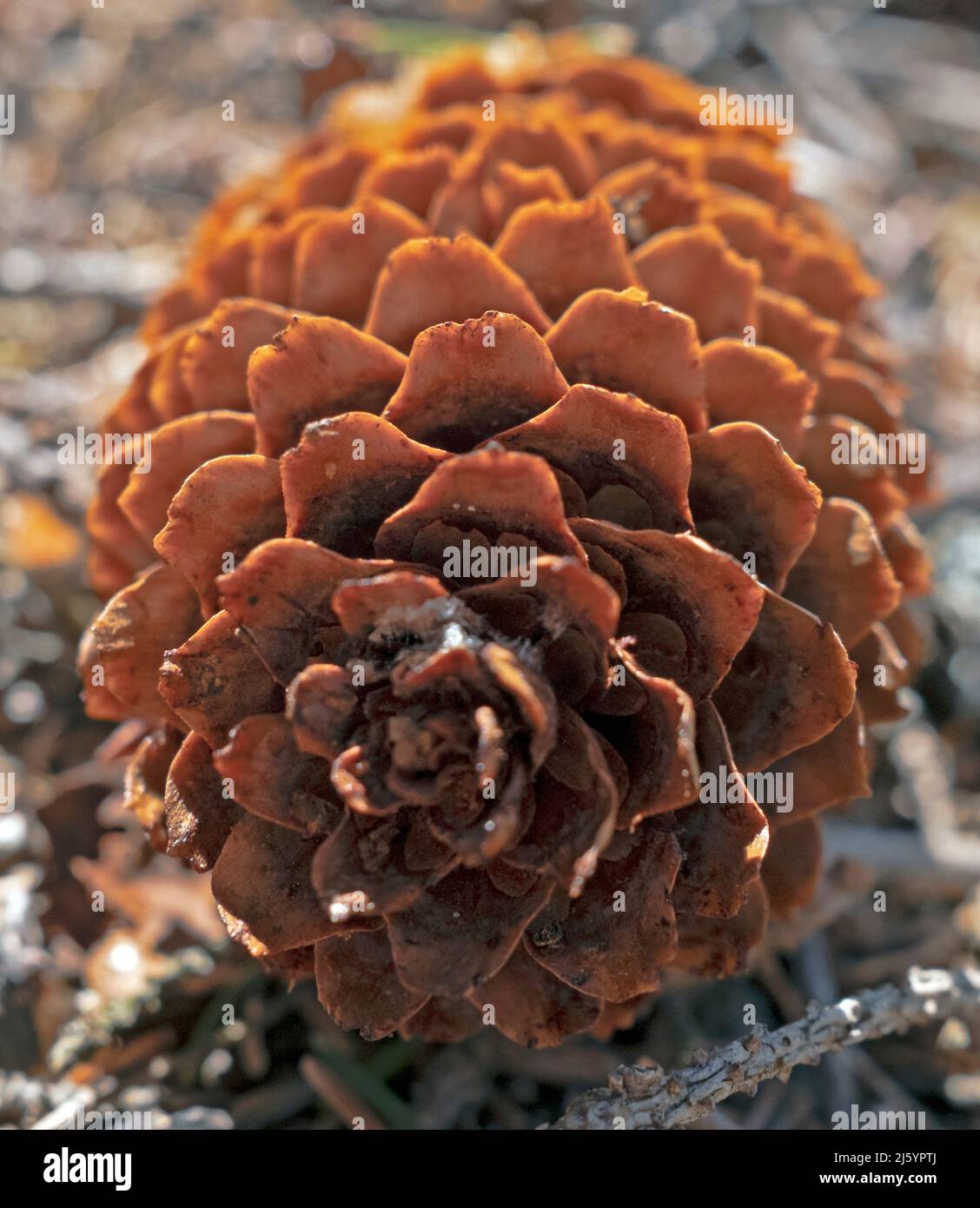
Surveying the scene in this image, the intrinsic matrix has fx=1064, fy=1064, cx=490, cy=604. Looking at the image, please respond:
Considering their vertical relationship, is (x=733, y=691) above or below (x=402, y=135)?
below

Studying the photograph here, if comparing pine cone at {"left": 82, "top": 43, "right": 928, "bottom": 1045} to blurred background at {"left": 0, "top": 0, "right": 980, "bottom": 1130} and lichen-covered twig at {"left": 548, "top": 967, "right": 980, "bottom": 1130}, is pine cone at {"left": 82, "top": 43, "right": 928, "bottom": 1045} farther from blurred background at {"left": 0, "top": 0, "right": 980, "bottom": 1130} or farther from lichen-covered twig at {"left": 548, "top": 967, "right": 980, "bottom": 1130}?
blurred background at {"left": 0, "top": 0, "right": 980, "bottom": 1130}

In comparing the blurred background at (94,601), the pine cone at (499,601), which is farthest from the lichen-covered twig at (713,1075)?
the blurred background at (94,601)

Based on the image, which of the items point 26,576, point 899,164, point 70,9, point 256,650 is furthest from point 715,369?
point 70,9

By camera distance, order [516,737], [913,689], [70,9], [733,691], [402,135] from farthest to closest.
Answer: [70,9], [913,689], [402,135], [733,691], [516,737]

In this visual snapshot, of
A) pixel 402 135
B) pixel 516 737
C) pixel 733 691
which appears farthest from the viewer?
pixel 402 135

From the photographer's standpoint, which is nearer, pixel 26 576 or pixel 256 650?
pixel 256 650

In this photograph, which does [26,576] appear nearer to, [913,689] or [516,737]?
[516,737]
